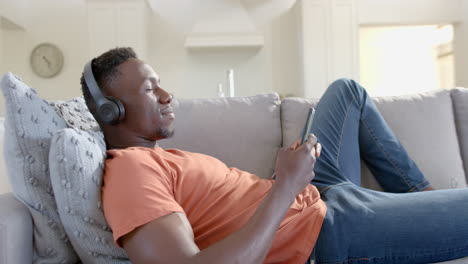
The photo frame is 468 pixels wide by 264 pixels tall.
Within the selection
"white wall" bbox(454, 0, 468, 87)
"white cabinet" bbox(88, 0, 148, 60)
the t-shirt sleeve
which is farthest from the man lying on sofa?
"white wall" bbox(454, 0, 468, 87)

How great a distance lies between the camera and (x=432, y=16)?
211 inches

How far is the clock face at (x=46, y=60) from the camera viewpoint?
5.14 m

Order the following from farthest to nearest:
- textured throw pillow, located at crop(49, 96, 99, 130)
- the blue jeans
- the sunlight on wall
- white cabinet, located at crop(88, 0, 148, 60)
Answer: the sunlight on wall
white cabinet, located at crop(88, 0, 148, 60)
textured throw pillow, located at crop(49, 96, 99, 130)
the blue jeans

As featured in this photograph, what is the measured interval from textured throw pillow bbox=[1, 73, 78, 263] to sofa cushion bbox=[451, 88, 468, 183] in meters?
1.56

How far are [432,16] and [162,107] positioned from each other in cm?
520

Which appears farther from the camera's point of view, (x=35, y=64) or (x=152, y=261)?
(x=35, y=64)

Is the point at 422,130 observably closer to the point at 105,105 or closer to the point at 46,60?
the point at 105,105

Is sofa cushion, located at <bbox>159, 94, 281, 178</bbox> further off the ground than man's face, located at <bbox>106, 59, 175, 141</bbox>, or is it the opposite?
man's face, located at <bbox>106, 59, 175, 141</bbox>

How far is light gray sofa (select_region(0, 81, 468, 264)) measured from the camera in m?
1.60

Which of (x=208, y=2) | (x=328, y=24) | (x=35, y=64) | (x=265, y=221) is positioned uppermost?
(x=208, y=2)

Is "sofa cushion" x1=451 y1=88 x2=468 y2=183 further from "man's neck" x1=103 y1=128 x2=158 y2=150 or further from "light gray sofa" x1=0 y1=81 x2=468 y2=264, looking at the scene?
"man's neck" x1=103 y1=128 x2=158 y2=150

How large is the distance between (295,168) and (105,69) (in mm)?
624

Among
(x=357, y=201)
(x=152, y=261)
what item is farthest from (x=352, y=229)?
(x=152, y=261)

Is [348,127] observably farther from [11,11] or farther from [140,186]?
[11,11]
